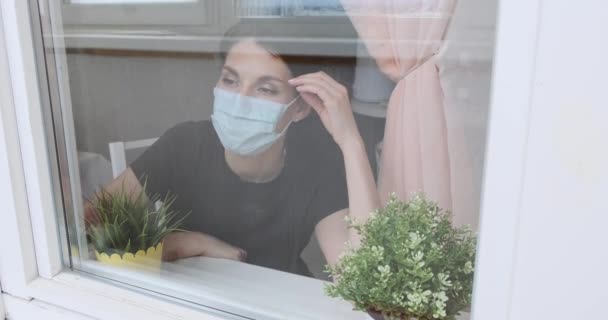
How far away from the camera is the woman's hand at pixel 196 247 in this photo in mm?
1035

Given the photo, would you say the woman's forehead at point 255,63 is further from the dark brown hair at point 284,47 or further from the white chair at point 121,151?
the white chair at point 121,151

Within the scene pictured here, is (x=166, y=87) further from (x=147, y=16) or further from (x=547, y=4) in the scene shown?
(x=547, y=4)

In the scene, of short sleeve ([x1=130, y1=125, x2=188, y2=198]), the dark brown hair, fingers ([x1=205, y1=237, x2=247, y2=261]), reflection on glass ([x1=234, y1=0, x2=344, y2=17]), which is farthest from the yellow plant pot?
reflection on glass ([x1=234, y1=0, x2=344, y2=17])

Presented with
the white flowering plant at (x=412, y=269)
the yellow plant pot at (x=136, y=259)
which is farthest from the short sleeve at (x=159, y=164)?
the white flowering plant at (x=412, y=269)

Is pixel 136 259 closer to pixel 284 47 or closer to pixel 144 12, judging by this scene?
pixel 284 47

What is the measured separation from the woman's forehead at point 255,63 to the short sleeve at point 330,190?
22 centimetres

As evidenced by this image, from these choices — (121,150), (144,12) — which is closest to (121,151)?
(121,150)

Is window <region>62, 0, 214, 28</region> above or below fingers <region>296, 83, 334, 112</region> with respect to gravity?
above

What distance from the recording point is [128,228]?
98 cm

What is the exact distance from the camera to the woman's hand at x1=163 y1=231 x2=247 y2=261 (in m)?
1.04

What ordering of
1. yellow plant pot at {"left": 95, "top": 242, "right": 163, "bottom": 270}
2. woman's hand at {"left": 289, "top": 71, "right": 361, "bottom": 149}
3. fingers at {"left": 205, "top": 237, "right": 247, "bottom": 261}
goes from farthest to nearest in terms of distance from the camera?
1. fingers at {"left": 205, "top": 237, "right": 247, "bottom": 261}
2. woman's hand at {"left": 289, "top": 71, "right": 361, "bottom": 149}
3. yellow plant pot at {"left": 95, "top": 242, "right": 163, "bottom": 270}

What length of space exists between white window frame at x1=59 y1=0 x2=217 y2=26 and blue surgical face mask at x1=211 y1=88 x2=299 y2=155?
35cm

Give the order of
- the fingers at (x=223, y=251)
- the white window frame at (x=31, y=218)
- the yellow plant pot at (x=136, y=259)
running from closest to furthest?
the white window frame at (x=31, y=218) < the yellow plant pot at (x=136, y=259) < the fingers at (x=223, y=251)

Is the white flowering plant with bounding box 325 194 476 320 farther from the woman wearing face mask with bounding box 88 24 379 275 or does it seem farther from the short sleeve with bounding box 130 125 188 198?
the short sleeve with bounding box 130 125 188 198
